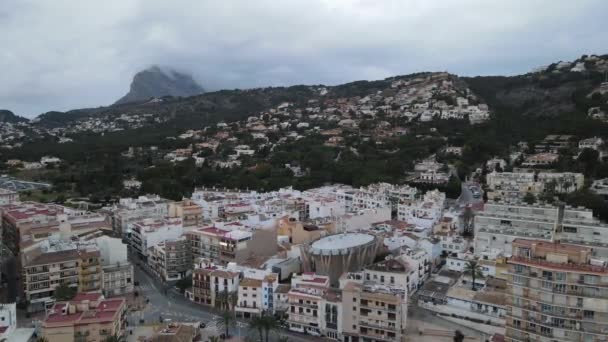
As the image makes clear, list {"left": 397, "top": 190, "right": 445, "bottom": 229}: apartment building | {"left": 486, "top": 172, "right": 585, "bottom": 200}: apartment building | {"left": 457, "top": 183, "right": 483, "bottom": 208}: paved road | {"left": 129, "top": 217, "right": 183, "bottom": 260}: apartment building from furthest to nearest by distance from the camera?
{"left": 457, "top": 183, "right": 483, "bottom": 208}: paved road
{"left": 486, "top": 172, "right": 585, "bottom": 200}: apartment building
{"left": 397, "top": 190, "right": 445, "bottom": 229}: apartment building
{"left": 129, "top": 217, "right": 183, "bottom": 260}: apartment building

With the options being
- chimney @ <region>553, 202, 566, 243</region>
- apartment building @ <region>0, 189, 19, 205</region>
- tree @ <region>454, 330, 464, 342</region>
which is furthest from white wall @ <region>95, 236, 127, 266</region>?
chimney @ <region>553, 202, 566, 243</region>

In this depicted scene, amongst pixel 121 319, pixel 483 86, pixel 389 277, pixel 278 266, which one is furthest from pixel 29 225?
pixel 483 86

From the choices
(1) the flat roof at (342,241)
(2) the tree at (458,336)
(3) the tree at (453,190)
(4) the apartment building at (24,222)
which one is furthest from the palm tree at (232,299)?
(3) the tree at (453,190)

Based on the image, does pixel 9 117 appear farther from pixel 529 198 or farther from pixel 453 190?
pixel 529 198

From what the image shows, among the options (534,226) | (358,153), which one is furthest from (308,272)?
(358,153)

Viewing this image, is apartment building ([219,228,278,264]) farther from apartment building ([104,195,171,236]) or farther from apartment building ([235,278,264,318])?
apartment building ([104,195,171,236])
